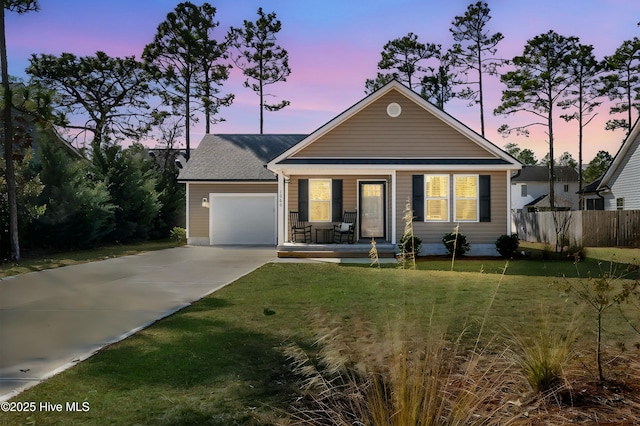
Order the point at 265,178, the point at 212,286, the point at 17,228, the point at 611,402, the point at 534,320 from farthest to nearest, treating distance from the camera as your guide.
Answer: the point at 265,178 → the point at 17,228 → the point at 212,286 → the point at 534,320 → the point at 611,402

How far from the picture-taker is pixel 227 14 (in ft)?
113

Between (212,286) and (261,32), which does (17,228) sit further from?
(261,32)

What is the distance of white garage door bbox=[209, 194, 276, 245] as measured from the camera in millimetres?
22359

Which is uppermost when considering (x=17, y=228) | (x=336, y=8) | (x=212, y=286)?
(x=336, y=8)

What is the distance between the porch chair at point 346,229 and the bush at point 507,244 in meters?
4.79

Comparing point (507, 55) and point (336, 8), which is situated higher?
point (507, 55)

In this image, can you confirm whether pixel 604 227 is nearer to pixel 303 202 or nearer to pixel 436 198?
pixel 436 198

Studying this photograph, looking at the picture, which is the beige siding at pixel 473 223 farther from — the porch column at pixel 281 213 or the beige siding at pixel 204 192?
the beige siding at pixel 204 192

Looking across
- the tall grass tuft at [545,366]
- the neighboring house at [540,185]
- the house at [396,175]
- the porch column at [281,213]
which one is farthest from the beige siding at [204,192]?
the neighboring house at [540,185]

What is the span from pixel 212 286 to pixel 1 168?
10381 millimetres

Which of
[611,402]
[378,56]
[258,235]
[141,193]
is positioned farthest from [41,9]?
[378,56]

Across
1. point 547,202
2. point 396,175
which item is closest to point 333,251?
point 396,175

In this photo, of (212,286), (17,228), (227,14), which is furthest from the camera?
(227,14)

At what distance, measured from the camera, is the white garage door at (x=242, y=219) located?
22359mm
